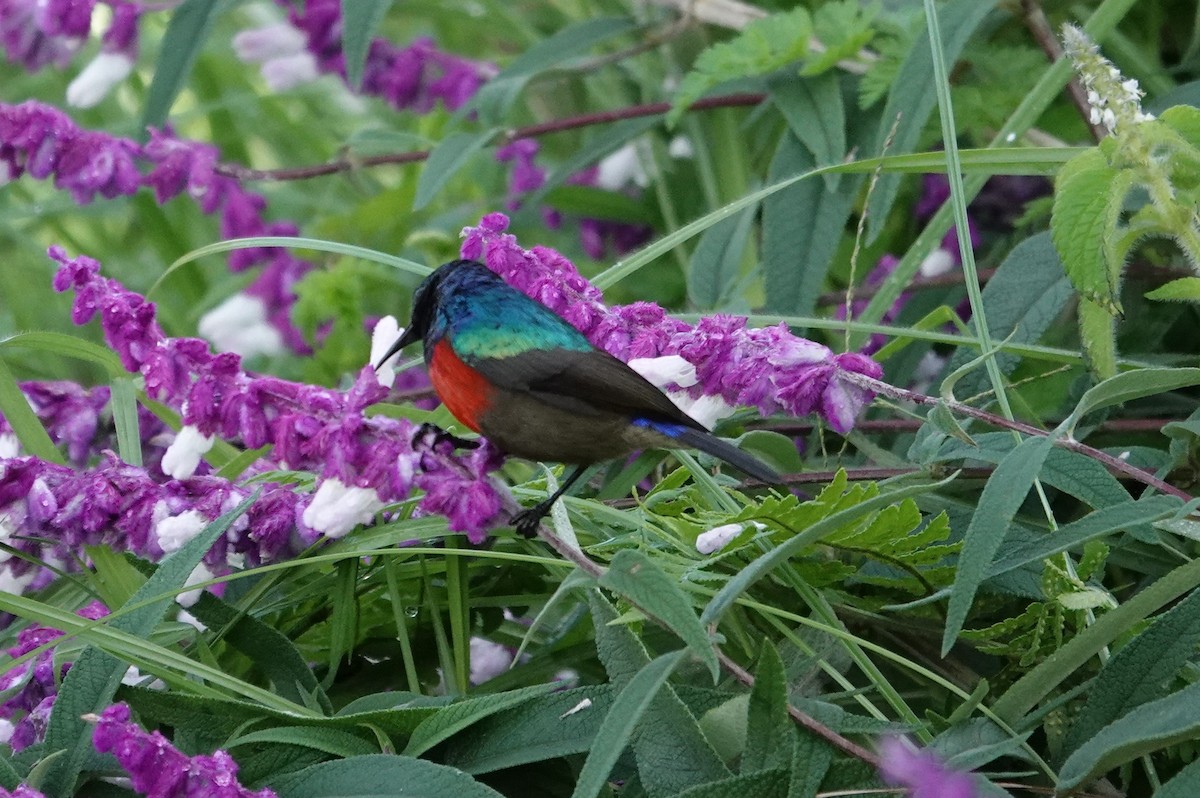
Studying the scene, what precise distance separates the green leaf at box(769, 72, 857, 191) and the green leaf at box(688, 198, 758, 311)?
0.52ft

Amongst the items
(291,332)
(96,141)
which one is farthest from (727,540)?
(291,332)

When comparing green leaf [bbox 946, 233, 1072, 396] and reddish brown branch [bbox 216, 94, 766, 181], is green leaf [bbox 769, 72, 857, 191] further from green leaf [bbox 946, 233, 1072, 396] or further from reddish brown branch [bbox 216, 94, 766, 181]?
green leaf [bbox 946, 233, 1072, 396]

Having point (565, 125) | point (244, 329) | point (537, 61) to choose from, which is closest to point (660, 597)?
point (565, 125)

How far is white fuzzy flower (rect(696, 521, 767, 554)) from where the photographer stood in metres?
1.40

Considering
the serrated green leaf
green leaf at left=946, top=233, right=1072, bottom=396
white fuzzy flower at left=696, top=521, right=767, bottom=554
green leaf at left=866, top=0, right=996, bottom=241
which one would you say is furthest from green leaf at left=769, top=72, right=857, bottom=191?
white fuzzy flower at left=696, top=521, right=767, bottom=554

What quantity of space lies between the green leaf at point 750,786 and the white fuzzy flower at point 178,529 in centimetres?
58

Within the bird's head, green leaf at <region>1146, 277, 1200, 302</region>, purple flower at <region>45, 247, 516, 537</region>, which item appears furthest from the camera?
the bird's head

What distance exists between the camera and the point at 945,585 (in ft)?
5.04

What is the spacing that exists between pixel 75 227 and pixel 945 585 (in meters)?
3.87

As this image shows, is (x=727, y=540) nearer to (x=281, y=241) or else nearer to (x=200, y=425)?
(x=200, y=425)

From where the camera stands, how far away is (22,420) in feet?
5.60

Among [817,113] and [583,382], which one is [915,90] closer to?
[817,113]

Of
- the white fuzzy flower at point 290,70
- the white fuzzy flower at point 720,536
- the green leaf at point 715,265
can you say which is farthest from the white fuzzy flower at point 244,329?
the white fuzzy flower at point 720,536

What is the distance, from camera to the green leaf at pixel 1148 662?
131cm
